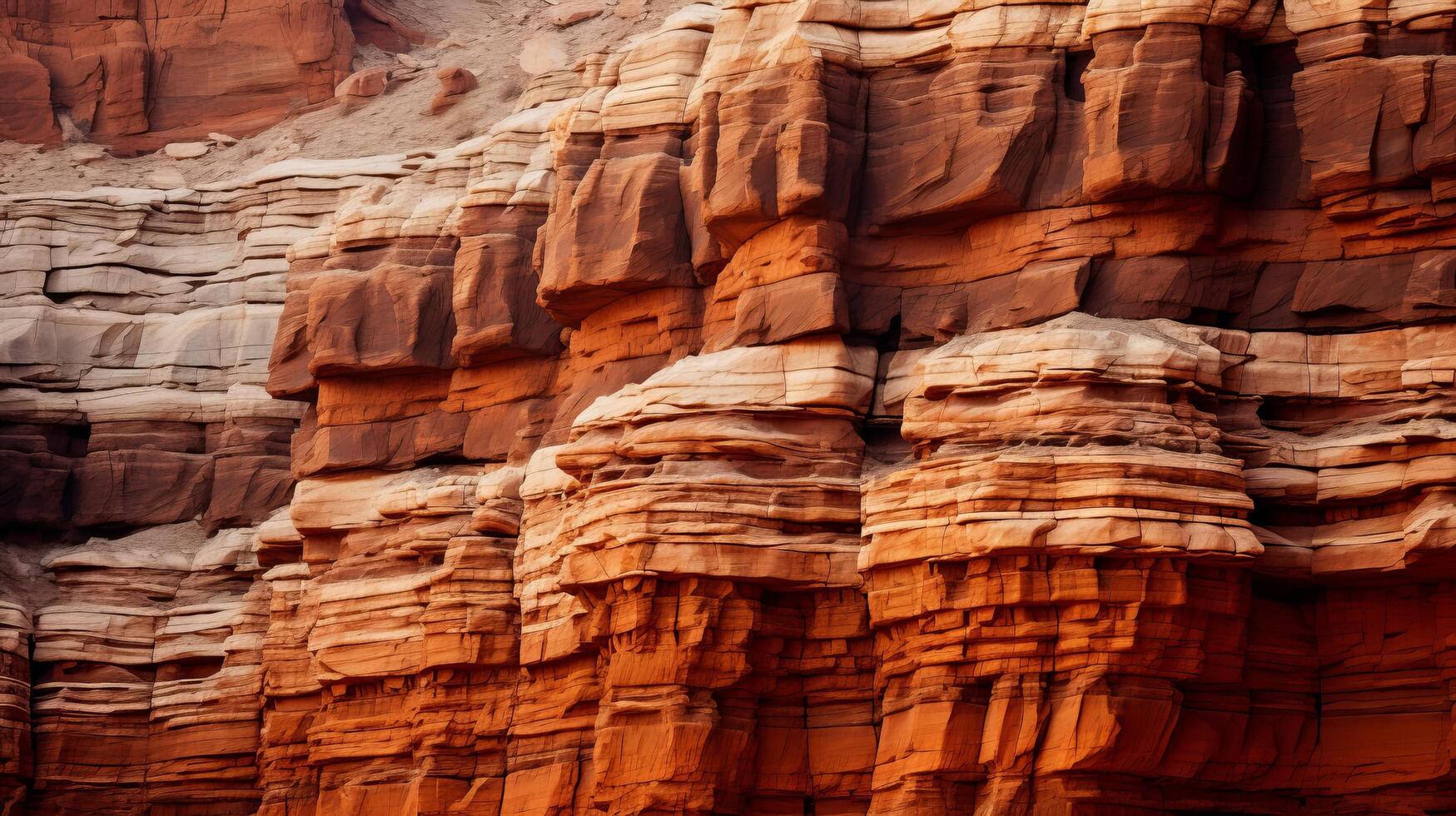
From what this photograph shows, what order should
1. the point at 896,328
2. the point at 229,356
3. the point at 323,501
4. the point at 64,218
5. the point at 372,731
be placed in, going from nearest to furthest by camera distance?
the point at 896,328, the point at 372,731, the point at 323,501, the point at 229,356, the point at 64,218

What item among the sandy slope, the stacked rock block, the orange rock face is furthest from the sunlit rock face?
the orange rock face

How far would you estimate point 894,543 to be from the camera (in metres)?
30.0

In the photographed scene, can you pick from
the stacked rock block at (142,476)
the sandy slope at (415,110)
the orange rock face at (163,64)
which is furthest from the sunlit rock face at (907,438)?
the orange rock face at (163,64)

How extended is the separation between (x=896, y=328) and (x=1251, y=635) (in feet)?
22.5

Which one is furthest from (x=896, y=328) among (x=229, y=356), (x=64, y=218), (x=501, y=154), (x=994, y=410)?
(x=64, y=218)

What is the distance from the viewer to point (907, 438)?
3120 centimetres

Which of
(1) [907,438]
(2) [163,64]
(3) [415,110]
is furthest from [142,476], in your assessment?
(1) [907,438]

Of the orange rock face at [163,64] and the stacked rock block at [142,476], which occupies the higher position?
the orange rock face at [163,64]

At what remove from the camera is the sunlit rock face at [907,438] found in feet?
95.0

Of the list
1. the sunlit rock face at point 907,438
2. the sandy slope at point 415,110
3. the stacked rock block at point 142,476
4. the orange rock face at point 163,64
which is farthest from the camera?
the orange rock face at point 163,64

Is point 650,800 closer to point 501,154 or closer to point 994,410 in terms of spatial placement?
point 994,410

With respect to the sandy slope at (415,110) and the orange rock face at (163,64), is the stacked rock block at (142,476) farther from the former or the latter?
the orange rock face at (163,64)

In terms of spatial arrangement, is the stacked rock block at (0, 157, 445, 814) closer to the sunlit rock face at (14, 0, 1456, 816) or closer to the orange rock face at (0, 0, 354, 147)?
the sunlit rock face at (14, 0, 1456, 816)

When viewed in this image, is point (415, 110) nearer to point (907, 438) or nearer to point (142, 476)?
point (142, 476)
